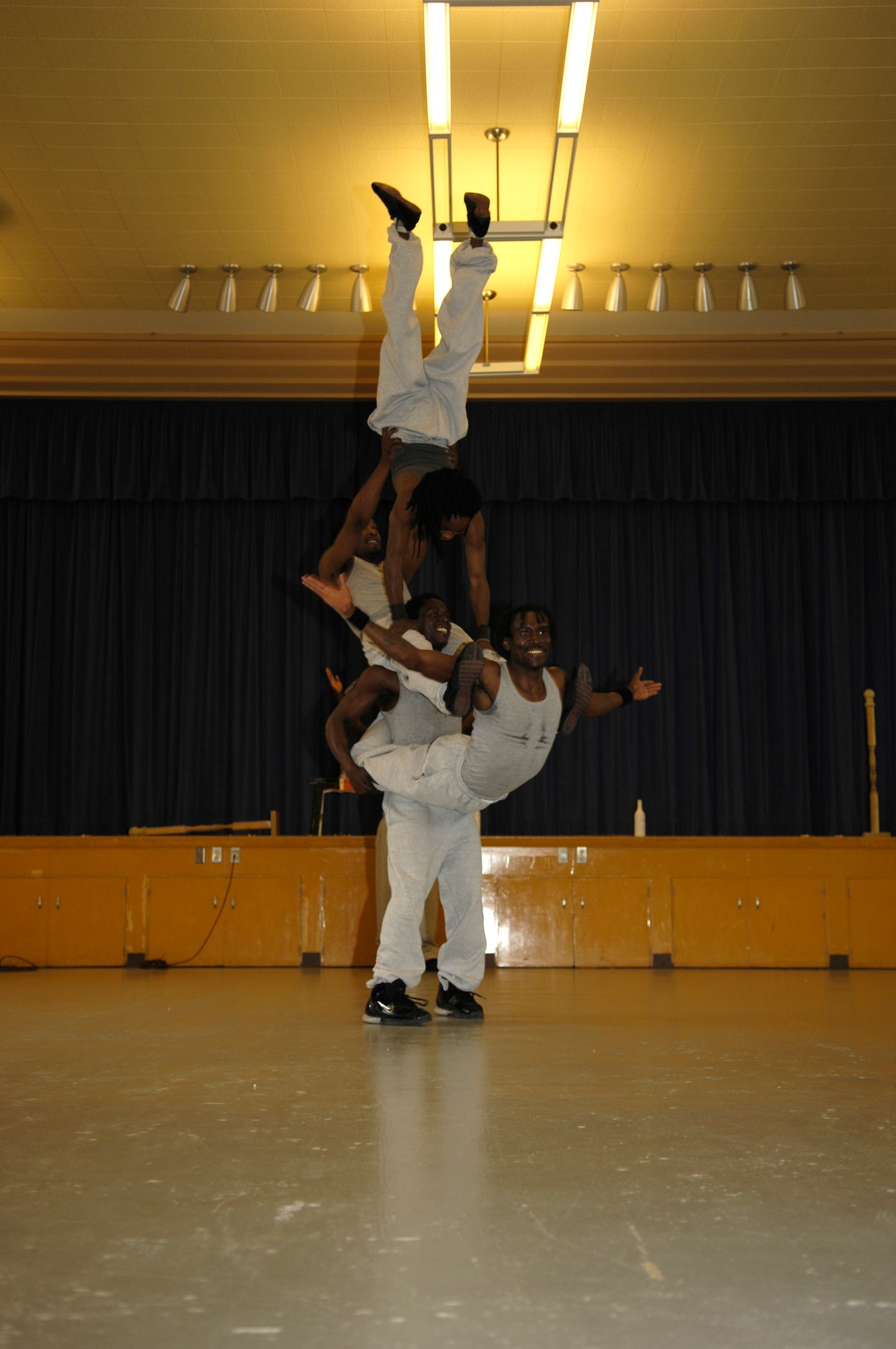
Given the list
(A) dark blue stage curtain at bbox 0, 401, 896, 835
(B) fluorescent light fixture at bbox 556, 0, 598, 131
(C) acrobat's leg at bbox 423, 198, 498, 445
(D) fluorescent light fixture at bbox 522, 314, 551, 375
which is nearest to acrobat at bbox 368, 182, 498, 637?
(C) acrobat's leg at bbox 423, 198, 498, 445

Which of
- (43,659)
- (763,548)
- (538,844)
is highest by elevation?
(763,548)

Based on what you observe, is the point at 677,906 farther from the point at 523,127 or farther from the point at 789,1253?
the point at 789,1253

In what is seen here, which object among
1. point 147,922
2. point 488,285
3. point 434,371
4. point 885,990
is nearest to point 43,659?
point 147,922

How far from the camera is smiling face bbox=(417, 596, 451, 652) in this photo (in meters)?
3.85

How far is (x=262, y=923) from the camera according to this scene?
21.2ft

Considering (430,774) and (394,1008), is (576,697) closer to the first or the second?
(430,774)

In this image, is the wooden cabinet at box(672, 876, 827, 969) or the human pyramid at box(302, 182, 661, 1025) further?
the wooden cabinet at box(672, 876, 827, 969)

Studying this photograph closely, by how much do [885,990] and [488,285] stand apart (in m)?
4.96

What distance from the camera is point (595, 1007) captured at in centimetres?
427

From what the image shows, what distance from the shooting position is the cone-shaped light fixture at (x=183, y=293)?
734 cm

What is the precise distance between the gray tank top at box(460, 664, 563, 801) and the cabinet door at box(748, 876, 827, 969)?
334 cm

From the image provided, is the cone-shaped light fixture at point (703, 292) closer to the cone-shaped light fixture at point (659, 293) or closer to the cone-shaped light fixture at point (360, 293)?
the cone-shaped light fixture at point (659, 293)

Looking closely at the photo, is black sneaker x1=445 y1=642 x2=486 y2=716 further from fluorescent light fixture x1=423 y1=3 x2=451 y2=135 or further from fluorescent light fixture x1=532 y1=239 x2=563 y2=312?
fluorescent light fixture x1=532 y1=239 x2=563 y2=312

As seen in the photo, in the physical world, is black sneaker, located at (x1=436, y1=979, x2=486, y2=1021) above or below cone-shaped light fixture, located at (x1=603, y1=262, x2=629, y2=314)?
below
